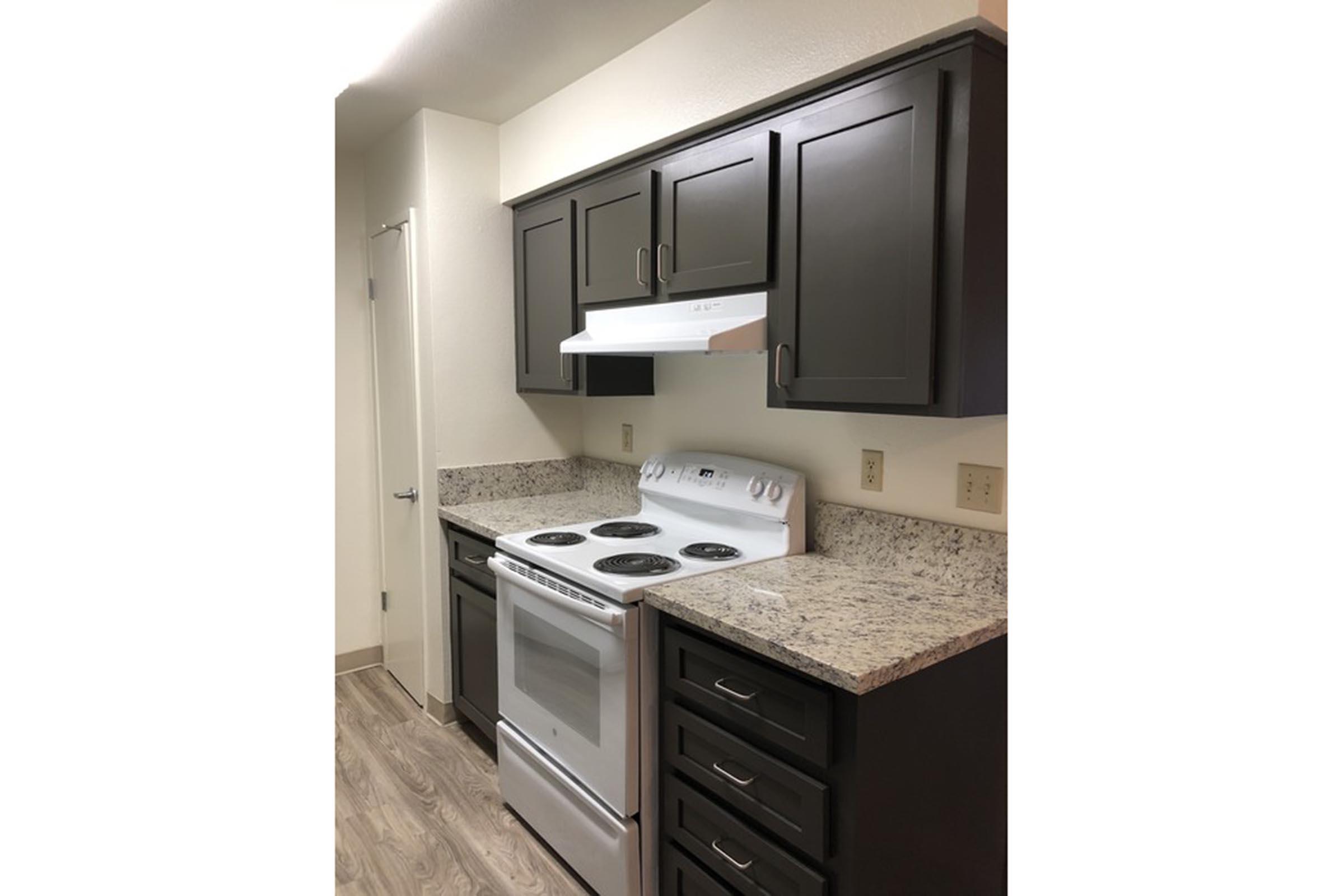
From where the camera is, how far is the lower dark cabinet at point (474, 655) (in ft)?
8.95

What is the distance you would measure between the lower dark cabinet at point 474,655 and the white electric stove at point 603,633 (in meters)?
0.23

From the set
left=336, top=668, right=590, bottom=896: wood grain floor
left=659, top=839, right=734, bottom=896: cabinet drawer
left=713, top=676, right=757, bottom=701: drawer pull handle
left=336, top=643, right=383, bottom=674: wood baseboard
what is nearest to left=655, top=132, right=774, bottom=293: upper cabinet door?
left=713, top=676, right=757, bottom=701: drawer pull handle

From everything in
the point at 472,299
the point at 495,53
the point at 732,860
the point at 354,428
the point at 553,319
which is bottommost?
the point at 732,860

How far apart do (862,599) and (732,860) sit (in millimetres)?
642

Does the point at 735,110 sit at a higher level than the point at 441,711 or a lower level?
higher

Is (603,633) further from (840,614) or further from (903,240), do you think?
(903,240)

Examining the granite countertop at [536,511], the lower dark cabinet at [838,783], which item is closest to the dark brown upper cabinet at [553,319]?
the granite countertop at [536,511]

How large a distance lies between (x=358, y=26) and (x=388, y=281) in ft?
3.87

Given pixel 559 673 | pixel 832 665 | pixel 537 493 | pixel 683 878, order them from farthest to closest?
1. pixel 537 493
2. pixel 559 673
3. pixel 683 878
4. pixel 832 665

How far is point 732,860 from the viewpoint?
167 centimetres

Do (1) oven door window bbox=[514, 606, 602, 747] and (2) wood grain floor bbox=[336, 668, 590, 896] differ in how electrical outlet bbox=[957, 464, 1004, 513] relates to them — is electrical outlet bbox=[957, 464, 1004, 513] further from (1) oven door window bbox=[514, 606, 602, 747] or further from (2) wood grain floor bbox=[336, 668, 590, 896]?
(2) wood grain floor bbox=[336, 668, 590, 896]

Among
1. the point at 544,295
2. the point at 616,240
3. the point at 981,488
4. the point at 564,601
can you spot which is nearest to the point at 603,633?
the point at 564,601

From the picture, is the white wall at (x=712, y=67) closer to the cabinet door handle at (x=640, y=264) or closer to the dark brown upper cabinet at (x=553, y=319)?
the dark brown upper cabinet at (x=553, y=319)

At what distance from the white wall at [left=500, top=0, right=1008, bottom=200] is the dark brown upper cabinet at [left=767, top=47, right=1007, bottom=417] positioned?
8 cm
